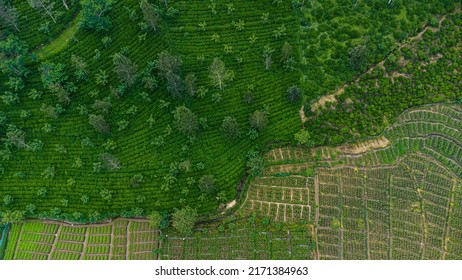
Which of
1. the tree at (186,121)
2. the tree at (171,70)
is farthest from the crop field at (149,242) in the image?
the tree at (171,70)

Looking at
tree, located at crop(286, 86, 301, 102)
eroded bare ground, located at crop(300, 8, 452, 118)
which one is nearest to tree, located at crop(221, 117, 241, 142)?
tree, located at crop(286, 86, 301, 102)

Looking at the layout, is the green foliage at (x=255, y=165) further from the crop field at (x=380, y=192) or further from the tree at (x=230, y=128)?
the tree at (x=230, y=128)

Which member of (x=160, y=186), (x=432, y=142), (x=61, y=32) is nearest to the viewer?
(x=160, y=186)

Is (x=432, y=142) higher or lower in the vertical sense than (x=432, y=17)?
lower

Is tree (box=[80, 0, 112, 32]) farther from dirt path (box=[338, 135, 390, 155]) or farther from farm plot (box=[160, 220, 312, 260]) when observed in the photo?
dirt path (box=[338, 135, 390, 155])

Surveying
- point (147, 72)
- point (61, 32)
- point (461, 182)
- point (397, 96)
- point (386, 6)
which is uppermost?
Answer: point (386, 6)

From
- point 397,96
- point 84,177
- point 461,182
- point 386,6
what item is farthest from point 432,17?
point 84,177

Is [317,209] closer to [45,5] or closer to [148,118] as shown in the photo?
[148,118]

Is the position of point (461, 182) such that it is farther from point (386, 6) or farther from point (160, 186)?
point (160, 186)
